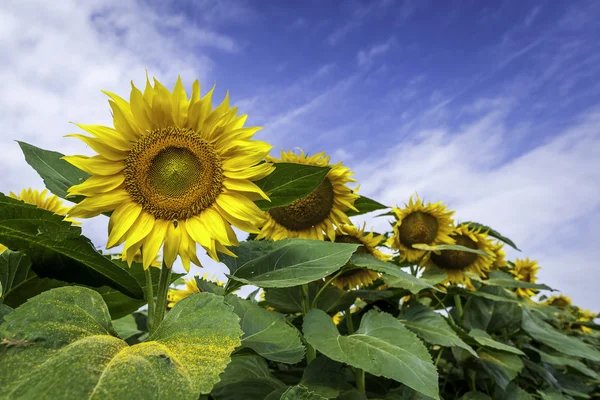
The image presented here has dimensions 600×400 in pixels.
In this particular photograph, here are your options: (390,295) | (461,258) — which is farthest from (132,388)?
(461,258)

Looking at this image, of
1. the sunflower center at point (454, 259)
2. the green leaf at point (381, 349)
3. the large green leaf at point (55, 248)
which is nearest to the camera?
the large green leaf at point (55, 248)

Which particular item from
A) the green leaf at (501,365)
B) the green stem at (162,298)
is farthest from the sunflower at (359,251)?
the green stem at (162,298)

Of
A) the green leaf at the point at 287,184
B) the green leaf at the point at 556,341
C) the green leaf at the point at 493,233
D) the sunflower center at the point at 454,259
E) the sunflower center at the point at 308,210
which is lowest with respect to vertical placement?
the green leaf at the point at 287,184

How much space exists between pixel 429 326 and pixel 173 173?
1.32 meters

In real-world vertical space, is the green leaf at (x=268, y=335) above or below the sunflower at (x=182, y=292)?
below

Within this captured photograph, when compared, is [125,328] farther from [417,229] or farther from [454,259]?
[454,259]

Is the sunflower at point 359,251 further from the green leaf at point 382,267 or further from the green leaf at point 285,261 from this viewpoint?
the green leaf at point 285,261

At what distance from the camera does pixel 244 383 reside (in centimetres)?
172

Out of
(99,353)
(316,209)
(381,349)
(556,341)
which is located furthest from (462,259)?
(99,353)

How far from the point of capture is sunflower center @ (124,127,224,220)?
1.48 m

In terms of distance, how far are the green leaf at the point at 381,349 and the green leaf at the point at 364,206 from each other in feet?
2.02

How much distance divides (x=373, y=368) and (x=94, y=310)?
79cm

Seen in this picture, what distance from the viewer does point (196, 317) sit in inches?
44.9

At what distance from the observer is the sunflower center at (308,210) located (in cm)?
244
